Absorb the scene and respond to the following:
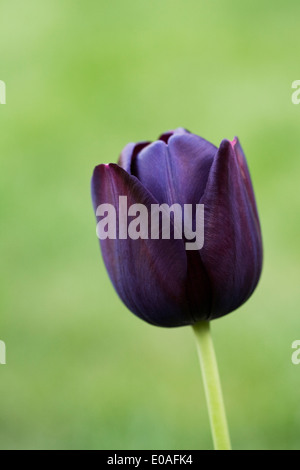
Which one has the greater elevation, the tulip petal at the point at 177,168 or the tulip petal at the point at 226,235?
the tulip petal at the point at 177,168

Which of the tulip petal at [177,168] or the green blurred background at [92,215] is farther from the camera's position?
the green blurred background at [92,215]

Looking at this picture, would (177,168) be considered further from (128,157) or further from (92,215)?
(92,215)

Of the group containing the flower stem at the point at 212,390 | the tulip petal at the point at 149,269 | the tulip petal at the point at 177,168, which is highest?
the tulip petal at the point at 177,168

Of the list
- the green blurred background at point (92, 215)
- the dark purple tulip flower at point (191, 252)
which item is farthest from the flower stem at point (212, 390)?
the green blurred background at point (92, 215)

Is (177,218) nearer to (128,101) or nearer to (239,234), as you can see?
(239,234)

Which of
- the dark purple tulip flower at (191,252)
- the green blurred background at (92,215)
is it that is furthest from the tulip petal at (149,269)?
the green blurred background at (92,215)

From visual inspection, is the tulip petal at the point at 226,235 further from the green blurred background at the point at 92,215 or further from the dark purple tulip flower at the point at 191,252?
the green blurred background at the point at 92,215

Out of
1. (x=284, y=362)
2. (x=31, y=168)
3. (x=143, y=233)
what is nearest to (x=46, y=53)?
(x=31, y=168)
